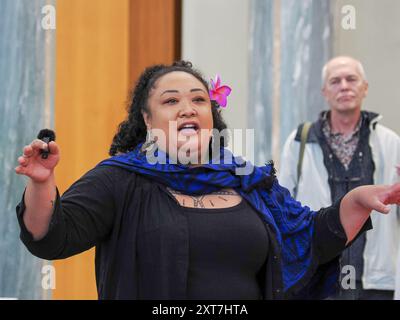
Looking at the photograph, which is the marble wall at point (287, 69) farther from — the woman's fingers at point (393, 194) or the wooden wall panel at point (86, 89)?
the woman's fingers at point (393, 194)

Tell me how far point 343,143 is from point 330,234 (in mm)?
1869

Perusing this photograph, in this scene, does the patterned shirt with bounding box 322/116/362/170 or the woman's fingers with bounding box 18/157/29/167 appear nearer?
the woman's fingers with bounding box 18/157/29/167

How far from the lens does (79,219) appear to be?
2.59 meters

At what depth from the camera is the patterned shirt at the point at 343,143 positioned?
15.4ft

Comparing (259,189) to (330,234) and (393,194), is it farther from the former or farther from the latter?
(393,194)

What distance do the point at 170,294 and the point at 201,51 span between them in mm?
3437

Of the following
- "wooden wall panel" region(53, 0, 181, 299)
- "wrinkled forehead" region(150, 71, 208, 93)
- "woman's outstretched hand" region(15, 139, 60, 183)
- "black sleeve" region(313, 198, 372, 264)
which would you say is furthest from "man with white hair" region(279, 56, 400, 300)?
"woman's outstretched hand" region(15, 139, 60, 183)

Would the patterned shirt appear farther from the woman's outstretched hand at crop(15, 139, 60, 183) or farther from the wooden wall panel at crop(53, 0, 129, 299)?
the woman's outstretched hand at crop(15, 139, 60, 183)

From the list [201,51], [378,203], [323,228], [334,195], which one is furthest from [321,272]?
[201,51]

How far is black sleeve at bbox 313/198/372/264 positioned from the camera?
117 inches

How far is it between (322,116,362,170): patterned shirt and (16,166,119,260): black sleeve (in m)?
2.21

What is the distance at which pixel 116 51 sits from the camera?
213 inches

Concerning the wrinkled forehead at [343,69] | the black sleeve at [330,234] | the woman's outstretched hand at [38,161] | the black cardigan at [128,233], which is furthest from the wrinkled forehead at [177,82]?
the wrinkled forehead at [343,69]

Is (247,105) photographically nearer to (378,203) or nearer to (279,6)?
(279,6)
